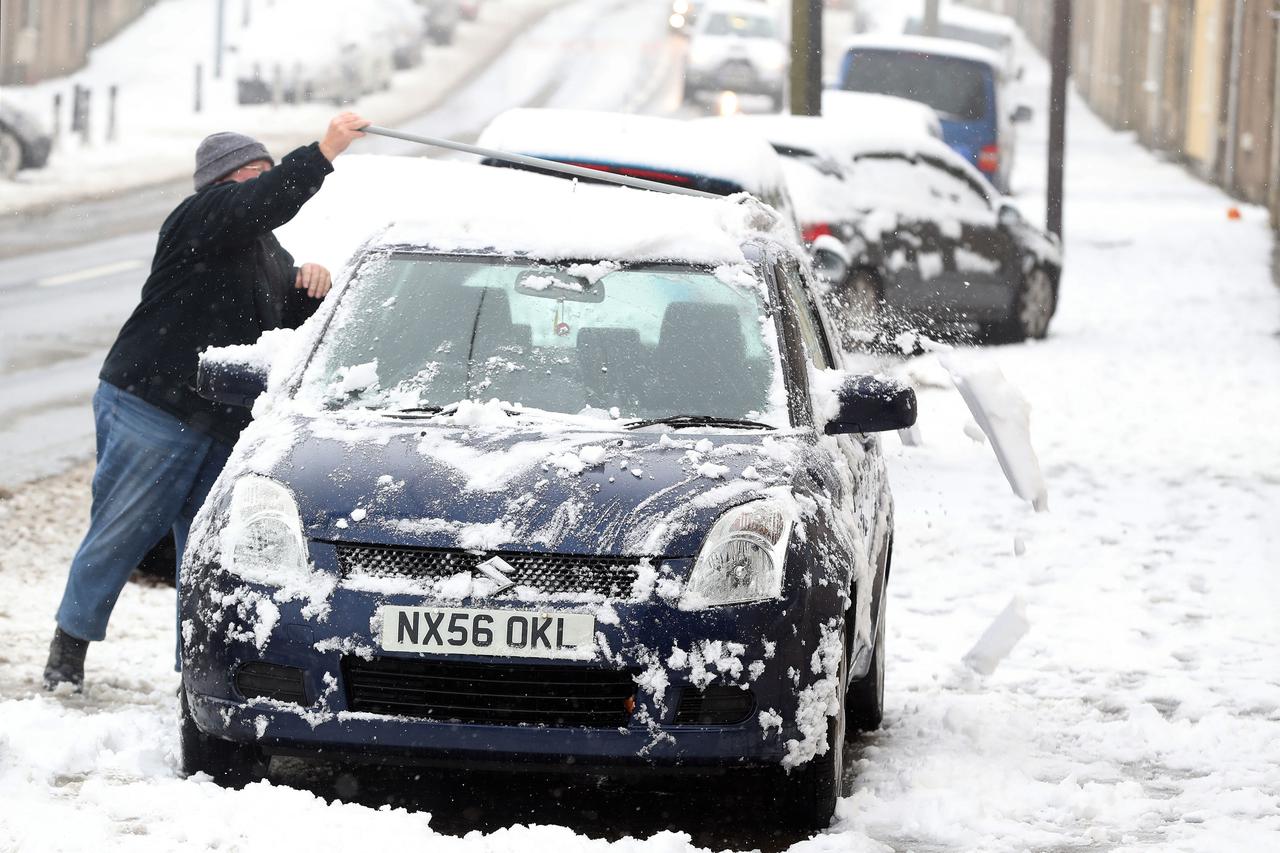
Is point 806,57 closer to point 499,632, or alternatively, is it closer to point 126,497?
point 126,497

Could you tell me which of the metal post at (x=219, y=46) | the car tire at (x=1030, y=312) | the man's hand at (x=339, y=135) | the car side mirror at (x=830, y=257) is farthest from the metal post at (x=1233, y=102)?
the man's hand at (x=339, y=135)

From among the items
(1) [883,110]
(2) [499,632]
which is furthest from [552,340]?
(1) [883,110]

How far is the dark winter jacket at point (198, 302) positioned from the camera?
6301 mm

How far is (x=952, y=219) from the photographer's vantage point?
16.1m

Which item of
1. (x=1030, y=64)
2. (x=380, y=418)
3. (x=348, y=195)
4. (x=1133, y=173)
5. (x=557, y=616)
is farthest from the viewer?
(x=1030, y=64)

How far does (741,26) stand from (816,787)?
39.6 metres

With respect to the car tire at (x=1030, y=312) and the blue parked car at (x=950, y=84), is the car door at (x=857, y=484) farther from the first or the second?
the blue parked car at (x=950, y=84)

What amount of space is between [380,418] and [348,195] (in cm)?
493

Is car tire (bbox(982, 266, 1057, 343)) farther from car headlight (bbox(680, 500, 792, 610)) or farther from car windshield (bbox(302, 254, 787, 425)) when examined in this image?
car headlight (bbox(680, 500, 792, 610))

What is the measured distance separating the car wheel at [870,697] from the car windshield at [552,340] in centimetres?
95

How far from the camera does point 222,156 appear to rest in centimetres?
655

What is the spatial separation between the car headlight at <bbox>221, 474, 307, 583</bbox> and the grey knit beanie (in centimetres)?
171

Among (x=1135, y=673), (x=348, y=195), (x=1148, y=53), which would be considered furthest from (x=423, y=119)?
(x=1135, y=673)

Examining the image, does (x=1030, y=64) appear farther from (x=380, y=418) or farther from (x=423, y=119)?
(x=380, y=418)
